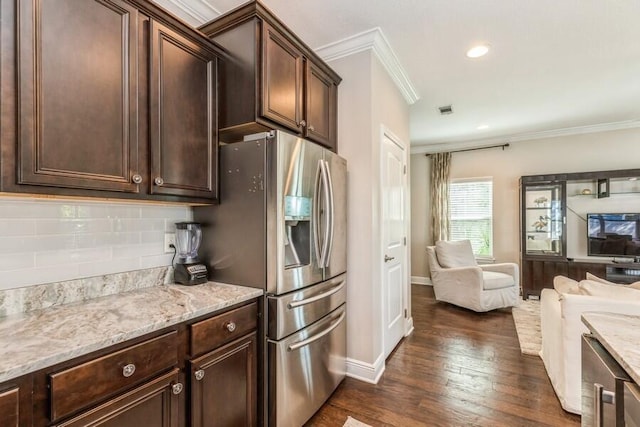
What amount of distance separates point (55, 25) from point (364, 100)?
1903 millimetres

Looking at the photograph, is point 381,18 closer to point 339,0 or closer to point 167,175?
point 339,0

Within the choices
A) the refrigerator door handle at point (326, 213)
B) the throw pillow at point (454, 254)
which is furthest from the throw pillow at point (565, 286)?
the throw pillow at point (454, 254)

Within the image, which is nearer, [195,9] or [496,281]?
[195,9]

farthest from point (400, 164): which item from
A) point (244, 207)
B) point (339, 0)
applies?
point (244, 207)

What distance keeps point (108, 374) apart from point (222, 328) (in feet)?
1.61

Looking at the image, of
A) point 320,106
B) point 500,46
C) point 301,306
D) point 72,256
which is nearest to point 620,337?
point 301,306

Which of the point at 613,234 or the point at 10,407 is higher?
the point at 613,234

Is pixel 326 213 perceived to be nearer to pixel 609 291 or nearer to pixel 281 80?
pixel 281 80

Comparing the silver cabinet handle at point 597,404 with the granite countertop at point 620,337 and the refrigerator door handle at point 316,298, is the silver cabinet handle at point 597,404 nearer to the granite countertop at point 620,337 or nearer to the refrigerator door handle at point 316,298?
the granite countertop at point 620,337

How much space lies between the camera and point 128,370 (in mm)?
1095

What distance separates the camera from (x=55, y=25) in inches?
47.4

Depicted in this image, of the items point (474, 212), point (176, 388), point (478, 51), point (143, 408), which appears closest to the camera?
point (143, 408)

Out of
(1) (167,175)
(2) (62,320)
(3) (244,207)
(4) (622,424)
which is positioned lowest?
(4) (622,424)

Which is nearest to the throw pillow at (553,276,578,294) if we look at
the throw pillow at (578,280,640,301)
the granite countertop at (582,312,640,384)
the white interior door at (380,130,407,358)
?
the throw pillow at (578,280,640,301)
